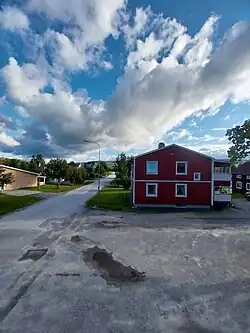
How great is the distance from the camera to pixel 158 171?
27062mm

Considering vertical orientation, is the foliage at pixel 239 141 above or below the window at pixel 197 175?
above

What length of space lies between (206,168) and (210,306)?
71.0 ft

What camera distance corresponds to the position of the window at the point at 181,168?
88.3 ft

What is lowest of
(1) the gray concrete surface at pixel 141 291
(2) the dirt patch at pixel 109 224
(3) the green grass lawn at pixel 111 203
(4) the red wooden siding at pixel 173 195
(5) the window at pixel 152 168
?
(2) the dirt patch at pixel 109 224

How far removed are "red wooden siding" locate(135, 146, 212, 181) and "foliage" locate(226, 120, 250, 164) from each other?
12.8 metres

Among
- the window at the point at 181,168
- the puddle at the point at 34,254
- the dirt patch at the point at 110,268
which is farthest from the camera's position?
the window at the point at 181,168

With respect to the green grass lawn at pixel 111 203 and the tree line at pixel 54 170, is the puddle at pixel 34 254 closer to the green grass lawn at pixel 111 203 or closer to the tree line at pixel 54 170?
the green grass lawn at pixel 111 203

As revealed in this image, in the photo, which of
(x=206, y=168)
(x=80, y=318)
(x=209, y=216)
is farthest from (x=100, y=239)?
(x=206, y=168)

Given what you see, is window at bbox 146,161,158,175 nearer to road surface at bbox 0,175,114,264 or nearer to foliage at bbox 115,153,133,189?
road surface at bbox 0,175,114,264

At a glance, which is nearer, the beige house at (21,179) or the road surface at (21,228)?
the road surface at (21,228)

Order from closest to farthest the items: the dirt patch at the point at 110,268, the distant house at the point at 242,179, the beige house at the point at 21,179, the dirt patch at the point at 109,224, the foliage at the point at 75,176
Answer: the dirt patch at the point at 110,268 → the dirt patch at the point at 109,224 → the distant house at the point at 242,179 → the beige house at the point at 21,179 → the foliage at the point at 75,176

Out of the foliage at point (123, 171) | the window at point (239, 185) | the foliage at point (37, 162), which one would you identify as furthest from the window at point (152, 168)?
the foliage at point (37, 162)

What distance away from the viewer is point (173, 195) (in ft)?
88.5

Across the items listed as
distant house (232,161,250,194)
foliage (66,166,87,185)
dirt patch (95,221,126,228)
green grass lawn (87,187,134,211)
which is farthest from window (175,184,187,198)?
foliage (66,166,87,185)
